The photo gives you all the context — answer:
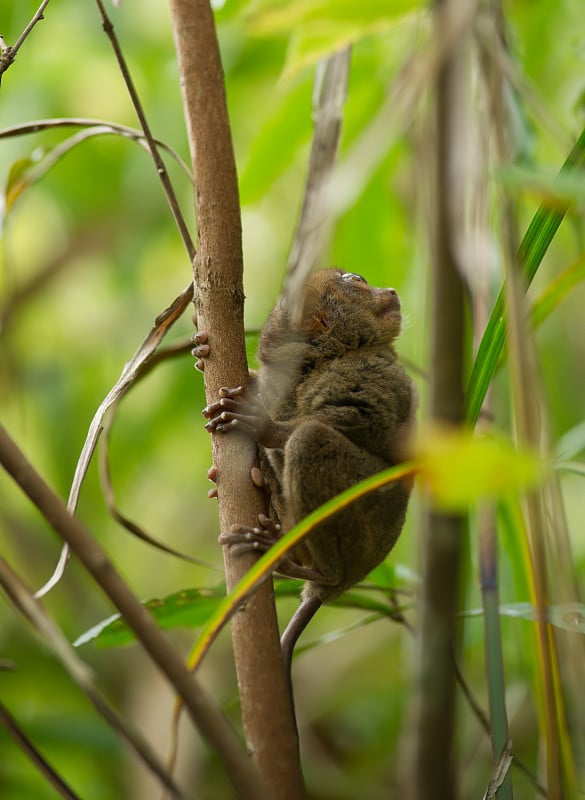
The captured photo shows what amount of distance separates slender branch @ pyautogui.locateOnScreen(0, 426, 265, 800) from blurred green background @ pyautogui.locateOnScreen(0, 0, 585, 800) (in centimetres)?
153

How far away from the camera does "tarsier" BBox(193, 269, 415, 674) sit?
256 centimetres

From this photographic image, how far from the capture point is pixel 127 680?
421 centimetres

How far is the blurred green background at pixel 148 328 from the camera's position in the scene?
130 inches

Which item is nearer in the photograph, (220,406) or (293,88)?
(220,406)

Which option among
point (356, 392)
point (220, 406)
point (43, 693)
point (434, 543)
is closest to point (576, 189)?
point (434, 543)

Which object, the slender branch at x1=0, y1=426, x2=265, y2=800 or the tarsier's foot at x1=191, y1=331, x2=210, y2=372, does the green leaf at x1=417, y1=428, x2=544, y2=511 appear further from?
the tarsier's foot at x1=191, y1=331, x2=210, y2=372

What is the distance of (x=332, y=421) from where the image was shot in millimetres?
2746

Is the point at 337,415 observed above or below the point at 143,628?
above

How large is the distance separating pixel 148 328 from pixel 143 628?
146 inches

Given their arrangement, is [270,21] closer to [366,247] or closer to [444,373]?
[444,373]

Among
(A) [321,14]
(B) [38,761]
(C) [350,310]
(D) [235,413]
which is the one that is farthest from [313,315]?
(B) [38,761]

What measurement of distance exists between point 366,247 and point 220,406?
4.76 feet

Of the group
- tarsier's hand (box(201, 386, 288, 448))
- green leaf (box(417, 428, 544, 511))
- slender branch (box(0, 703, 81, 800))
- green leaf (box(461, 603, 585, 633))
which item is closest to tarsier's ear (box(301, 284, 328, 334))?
tarsier's hand (box(201, 386, 288, 448))

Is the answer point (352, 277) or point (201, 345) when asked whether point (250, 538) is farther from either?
point (352, 277)
